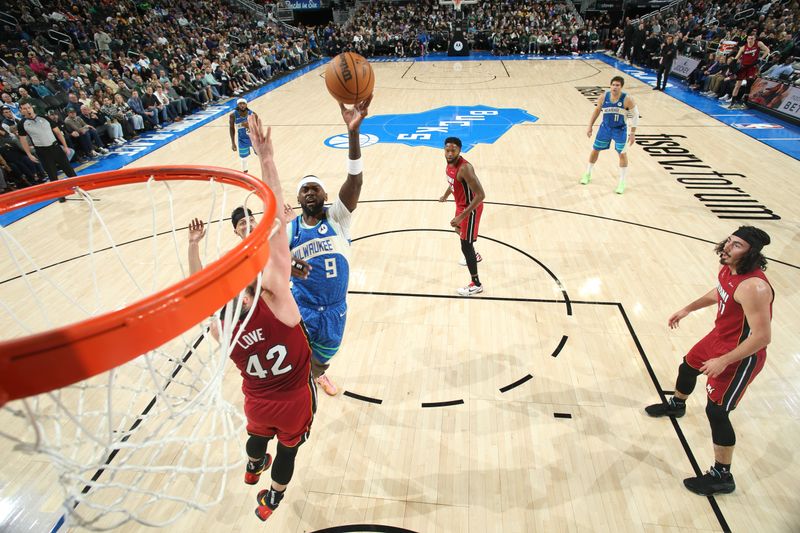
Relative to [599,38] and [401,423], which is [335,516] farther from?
[599,38]

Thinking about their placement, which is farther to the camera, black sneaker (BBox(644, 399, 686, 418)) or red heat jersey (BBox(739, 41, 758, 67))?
red heat jersey (BBox(739, 41, 758, 67))

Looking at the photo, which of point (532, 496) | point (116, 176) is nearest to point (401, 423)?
point (532, 496)

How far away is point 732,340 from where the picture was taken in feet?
8.82

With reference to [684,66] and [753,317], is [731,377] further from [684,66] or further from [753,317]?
[684,66]

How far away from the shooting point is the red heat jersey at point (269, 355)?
7.16 ft

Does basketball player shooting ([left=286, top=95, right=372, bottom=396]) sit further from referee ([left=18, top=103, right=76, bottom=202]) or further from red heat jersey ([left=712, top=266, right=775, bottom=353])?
referee ([left=18, top=103, right=76, bottom=202])

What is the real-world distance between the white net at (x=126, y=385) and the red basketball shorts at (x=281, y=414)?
0.11m

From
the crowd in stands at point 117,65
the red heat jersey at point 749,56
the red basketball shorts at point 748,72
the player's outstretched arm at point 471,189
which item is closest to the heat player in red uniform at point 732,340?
the player's outstretched arm at point 471,189

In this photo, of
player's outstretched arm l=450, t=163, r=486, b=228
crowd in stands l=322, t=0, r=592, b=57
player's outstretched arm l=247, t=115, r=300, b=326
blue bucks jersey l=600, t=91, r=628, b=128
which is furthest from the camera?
crowd in stands l=322, t=0, r=592, b=57

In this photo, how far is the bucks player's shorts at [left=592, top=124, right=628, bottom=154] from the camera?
6.75 meters

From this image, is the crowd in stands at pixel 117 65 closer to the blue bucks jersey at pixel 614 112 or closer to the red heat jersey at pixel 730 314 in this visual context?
the blue bucks jersey at pixel 614 112

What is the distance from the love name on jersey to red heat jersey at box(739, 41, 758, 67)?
13487mm

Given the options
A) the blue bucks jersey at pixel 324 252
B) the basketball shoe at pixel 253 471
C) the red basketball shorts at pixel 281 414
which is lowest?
the basketball shoe at pixel 253 471

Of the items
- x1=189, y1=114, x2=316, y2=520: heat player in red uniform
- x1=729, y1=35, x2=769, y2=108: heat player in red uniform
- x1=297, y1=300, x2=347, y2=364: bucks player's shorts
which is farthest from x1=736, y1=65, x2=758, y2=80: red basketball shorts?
x1=189, y1=114, x2=316, y2=520: heat player in red uniform
